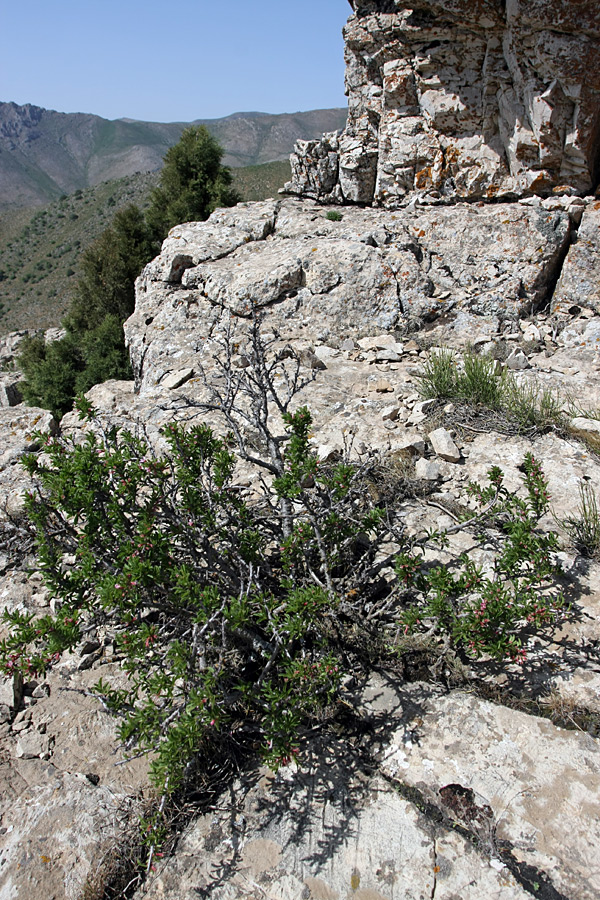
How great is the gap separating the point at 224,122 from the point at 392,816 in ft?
598

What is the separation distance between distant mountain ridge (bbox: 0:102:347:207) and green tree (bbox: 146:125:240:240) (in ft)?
359

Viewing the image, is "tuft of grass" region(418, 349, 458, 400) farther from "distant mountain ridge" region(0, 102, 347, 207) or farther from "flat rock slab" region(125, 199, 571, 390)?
"distant mountain ridge" region(0, 102, 347, 207)

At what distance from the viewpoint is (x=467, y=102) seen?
7633mm

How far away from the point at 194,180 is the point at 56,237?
4793 cm

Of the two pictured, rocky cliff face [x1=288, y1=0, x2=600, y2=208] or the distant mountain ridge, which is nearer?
rocky cliff face [x1=288, y1=0, x2=600, y2=208]

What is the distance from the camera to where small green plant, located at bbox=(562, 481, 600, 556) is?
362 centimetres

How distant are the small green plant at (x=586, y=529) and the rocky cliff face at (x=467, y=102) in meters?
5.71

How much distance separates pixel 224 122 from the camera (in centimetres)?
15288

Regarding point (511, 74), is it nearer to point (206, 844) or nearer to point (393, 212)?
point (393, 212)

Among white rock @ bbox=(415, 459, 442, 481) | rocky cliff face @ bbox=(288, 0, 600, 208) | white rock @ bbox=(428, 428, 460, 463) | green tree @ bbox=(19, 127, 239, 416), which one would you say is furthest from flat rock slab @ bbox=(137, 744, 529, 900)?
green tree @ bbox=(19, 127, 239, 416)

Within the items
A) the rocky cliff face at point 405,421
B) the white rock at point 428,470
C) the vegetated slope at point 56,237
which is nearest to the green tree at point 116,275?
the rocky cliff face at point 405,421

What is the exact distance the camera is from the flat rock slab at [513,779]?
2244 mm

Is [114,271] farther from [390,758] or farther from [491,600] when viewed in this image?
[390,758]

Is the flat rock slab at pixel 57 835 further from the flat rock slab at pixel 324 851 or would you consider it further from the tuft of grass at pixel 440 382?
the tuft of grass at pixel 440 382
